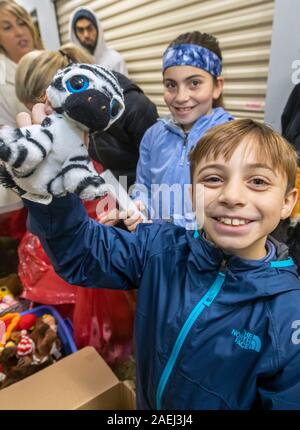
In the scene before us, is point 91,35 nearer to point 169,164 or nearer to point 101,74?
point 169,164

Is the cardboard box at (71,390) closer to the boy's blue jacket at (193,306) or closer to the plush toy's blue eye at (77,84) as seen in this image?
the boy's blue jacket at (193,306)

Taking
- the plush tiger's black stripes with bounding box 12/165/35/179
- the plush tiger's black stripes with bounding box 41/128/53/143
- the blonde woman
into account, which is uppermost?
the blonde woman

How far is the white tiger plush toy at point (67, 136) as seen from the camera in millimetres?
443

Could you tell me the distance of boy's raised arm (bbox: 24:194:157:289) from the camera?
58cm

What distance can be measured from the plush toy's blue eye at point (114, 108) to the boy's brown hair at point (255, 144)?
0.28m

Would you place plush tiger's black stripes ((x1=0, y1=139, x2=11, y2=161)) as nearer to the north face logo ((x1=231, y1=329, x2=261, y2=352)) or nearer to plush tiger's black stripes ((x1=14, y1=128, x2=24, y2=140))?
plush tiger's black stripes ((x1=14, y1=128, x2=24, y2=140))

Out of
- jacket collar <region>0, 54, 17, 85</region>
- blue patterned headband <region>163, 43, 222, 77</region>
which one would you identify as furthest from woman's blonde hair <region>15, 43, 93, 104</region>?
blue patterned headband <region>163, 43, 222, 77</region>

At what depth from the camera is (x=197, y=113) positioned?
44.9 inches

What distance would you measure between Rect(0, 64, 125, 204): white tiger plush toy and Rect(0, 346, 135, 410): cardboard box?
850mm

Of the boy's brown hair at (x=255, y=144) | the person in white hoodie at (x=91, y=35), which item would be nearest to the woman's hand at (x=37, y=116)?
the boy's brown hair at (x=255, y=144)

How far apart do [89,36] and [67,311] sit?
196cm

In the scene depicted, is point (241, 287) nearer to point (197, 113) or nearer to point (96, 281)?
point (96, 281)

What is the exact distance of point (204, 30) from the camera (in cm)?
180
